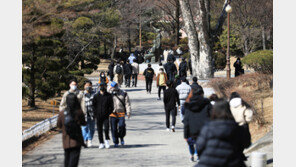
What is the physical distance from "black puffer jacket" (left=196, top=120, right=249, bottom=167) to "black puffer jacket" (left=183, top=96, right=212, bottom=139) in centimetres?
288

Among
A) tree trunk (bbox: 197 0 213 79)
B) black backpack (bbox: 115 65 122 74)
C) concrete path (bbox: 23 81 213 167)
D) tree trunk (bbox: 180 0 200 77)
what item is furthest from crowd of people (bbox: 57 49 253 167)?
tree trunk (bbox: 180 0 200 77)

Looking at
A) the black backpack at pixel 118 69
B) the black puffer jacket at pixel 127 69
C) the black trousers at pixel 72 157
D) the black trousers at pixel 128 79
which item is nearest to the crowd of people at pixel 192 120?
the black trousers at pixel 72 157

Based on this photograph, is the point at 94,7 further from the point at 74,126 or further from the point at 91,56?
the point at 74,126

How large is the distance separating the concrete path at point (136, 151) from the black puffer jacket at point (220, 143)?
4.94 m

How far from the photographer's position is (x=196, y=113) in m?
8.73

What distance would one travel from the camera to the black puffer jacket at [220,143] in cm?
560

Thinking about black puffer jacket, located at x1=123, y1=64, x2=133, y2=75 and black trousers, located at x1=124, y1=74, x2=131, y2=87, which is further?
black trousers, located at x1=124, y1=74, x2=131, y2=87

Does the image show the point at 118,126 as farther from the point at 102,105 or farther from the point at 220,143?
the point at 220,143

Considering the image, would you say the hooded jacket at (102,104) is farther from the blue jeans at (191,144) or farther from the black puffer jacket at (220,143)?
the black puffer jacket at (220,143)

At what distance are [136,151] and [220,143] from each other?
21.9 feet

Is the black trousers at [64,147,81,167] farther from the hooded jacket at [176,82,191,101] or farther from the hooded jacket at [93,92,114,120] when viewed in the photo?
the hooded jacket at [176,82,191,101]

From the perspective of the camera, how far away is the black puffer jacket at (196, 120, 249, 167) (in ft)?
18.4

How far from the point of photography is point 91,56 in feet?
98.1

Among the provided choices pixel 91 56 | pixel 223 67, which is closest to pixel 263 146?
pixel 91 56
